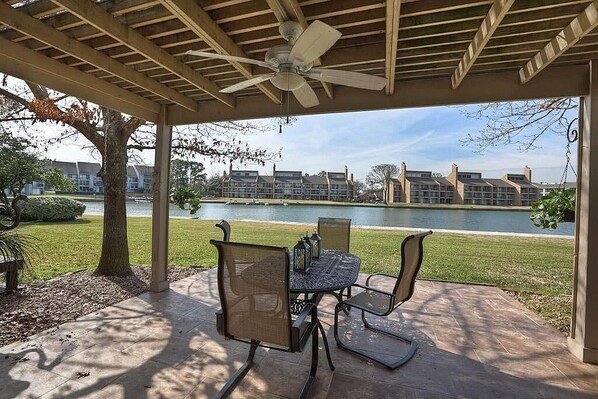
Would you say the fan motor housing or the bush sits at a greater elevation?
the fan motor housing

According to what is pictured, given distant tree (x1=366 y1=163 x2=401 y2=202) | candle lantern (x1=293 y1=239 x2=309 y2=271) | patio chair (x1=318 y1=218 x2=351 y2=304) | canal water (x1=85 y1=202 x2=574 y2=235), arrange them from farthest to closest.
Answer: distant tree (x1=366 y1=163 x2=401 y2=202) → canal water (x1=85 y1=202 x2=574 y2=235) → patio chair (x1=318 y1=218 x2=351 y2=304) → candle lantern (x1=293 y1=239 x2=309 y2=271)

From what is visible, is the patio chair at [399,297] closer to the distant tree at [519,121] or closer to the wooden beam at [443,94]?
the wooden beam at [443,94]

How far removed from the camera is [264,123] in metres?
5.38

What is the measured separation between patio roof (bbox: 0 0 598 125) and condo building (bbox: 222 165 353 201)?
1079 inches

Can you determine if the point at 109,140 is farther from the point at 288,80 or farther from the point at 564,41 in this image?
the point at 564,41

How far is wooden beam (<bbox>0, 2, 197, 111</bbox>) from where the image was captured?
1848mm

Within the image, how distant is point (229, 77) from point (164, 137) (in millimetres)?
1425

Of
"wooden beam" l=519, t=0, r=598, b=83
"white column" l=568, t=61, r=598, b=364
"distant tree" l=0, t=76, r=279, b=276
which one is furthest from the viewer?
"distant tree" l=0, t=76, r=279, b=276

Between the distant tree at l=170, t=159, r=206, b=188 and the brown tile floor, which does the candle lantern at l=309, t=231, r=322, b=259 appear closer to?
the brown tile floor

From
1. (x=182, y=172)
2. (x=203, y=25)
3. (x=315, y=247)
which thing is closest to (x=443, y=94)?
(x=315, y=247)

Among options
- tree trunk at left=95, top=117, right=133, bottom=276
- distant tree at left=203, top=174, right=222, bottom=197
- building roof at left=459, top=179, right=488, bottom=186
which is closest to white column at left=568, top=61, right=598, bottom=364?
tree trunk at left=95, top=117, right=133, bottom=276

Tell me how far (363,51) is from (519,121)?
345 cm

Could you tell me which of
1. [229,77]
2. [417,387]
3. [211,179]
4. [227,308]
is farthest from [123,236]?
Result: [211,179]

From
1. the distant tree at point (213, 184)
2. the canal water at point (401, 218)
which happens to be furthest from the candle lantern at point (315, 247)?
the distant tree at point (213, 184)
